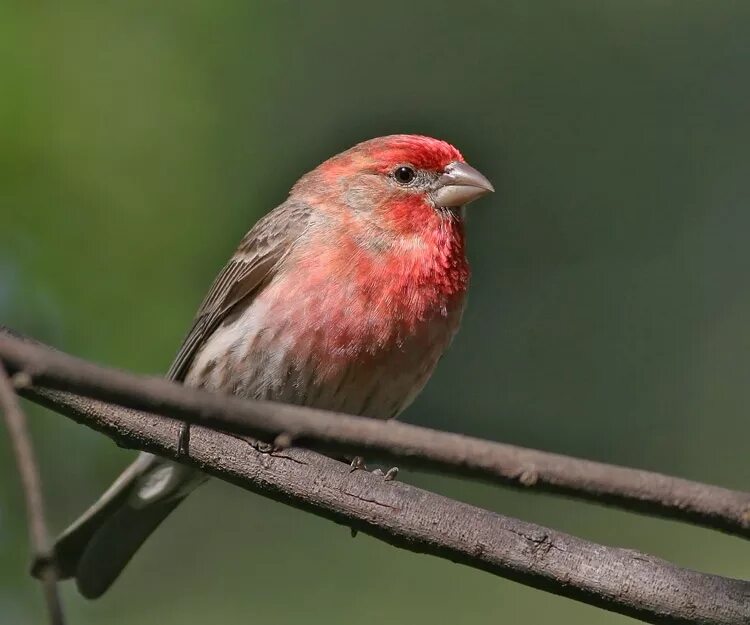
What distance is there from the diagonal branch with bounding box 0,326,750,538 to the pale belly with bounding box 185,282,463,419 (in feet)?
9.91

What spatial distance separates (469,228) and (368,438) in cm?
733

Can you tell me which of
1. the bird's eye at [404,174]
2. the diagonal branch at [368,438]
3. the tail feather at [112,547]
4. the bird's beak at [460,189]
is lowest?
the tail feather at [112,547]

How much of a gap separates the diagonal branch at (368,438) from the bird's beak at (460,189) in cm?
382

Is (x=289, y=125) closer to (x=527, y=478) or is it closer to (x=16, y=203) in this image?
(x=16, y=203)

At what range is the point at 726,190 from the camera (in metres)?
10.3

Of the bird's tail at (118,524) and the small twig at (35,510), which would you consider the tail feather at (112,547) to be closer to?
the bird's tail at (118,524)

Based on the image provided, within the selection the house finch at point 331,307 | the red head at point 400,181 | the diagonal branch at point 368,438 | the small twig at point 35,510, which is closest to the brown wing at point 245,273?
the house finch at point 331,307

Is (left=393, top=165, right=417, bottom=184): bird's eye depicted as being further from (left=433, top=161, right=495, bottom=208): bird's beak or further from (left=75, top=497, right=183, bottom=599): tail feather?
(left=75, top=497, right=183, bottom=599): tail feather

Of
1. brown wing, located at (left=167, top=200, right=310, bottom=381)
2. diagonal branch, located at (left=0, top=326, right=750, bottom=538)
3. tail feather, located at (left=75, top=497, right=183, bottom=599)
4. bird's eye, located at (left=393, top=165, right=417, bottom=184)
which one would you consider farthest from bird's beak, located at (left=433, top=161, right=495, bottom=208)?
diagonal branch, located at (left=0, top=326, right=750, bottom=538)

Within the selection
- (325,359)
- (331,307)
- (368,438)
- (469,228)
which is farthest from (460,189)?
(368,438)

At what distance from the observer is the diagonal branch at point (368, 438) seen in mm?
2279

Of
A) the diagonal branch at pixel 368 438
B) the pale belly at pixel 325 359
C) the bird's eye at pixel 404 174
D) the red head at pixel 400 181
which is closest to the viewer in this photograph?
the diagonal branch at pixel 368 438

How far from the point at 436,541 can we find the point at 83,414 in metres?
1.24

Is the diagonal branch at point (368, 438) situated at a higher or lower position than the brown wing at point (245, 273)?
higher
